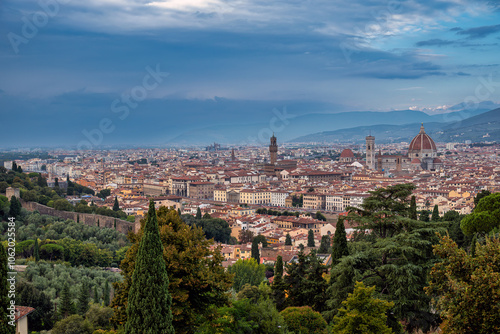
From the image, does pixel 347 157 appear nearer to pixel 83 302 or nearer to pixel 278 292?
pixel 83 302

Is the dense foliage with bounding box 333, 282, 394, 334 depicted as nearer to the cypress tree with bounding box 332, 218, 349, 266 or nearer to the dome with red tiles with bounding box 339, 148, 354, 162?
the cypress tree with bounding box 332, 218, 349, 266

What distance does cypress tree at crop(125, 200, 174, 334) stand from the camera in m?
4.77

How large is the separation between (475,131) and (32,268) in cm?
13626

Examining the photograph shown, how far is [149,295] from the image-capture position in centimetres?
480

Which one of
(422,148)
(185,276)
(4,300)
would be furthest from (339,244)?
(422,148)

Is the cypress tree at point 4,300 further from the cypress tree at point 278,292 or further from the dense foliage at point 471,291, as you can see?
the cypress tree at point 278,292

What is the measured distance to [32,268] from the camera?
13.9 meters

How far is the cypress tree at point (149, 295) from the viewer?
4.77 meters

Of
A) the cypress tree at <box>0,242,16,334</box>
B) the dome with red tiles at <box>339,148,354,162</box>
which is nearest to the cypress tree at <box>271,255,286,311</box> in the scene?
the cypress tree at <box>0,242,16,334</box>

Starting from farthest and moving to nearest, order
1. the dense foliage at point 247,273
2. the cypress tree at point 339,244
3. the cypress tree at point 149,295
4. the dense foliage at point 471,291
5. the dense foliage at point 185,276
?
the dense foliage at point 247,273 < the cypress tree at point 339,244 < the dense foliage at point 185,276 < the cypress tree at point 149,295 < the dense foliage at point 471,291

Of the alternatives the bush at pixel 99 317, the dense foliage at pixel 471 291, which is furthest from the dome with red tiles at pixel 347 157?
the dense foliage at pixel 471 291

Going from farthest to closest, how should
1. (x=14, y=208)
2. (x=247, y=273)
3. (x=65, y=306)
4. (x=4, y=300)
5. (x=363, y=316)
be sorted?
(x=14, y=208) < (x=247, y=273) < (x=65, y=306) < (x=363, y=316) < (x=4, y=300)

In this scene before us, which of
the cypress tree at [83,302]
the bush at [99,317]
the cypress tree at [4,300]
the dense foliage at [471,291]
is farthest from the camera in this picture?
the cypress tree at [83,302]

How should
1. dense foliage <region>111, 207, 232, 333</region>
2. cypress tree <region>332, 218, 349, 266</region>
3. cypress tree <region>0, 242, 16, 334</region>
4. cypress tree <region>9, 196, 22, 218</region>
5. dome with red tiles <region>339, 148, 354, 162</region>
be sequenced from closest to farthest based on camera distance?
cypress tree <region>0, 242, 16, 334</region>, dense foliage <region>111, 207, 232, 333</region>, cypress tree <region>332, 218, 349, 266</region>, cypress tree <region>9, 196, 22, 218</region>, dome with red tiles <region>339, 148, 354, 162</region>
